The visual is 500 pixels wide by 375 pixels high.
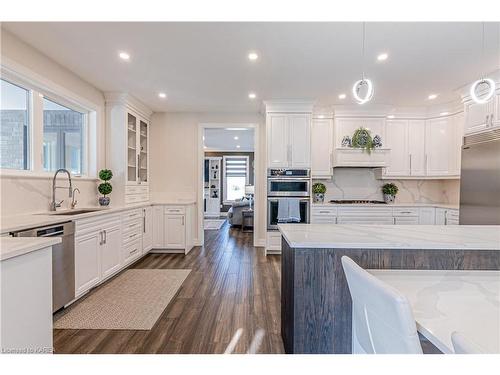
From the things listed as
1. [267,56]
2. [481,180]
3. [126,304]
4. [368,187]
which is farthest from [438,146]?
[126,304]

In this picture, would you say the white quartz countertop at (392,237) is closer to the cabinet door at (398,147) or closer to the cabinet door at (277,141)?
the cabinet door at (277,141)

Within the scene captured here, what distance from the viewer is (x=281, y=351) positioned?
202 cm

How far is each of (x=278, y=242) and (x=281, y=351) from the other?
2706mm

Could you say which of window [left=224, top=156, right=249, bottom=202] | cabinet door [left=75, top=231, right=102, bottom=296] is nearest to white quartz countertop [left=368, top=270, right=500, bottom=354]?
cabinet door [left=75, top=231, right=102, bottom=296]

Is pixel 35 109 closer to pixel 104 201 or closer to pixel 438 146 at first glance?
pixel 104 201

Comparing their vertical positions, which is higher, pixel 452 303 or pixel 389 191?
pixel 389 191

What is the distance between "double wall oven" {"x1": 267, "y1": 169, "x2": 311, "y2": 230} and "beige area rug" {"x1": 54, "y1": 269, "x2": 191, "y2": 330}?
181 centimetres

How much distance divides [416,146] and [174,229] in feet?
15.1

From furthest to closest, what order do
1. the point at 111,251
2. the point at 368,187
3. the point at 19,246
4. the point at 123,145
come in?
the point at 368,187 < the point at 123,145 < the point at 111,251 < the point at 19,246

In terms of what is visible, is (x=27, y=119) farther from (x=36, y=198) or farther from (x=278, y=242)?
(x=278, y=242)

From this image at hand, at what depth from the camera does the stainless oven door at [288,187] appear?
4656 mm

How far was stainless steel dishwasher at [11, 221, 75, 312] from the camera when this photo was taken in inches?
92.0

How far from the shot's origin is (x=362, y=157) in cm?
477
